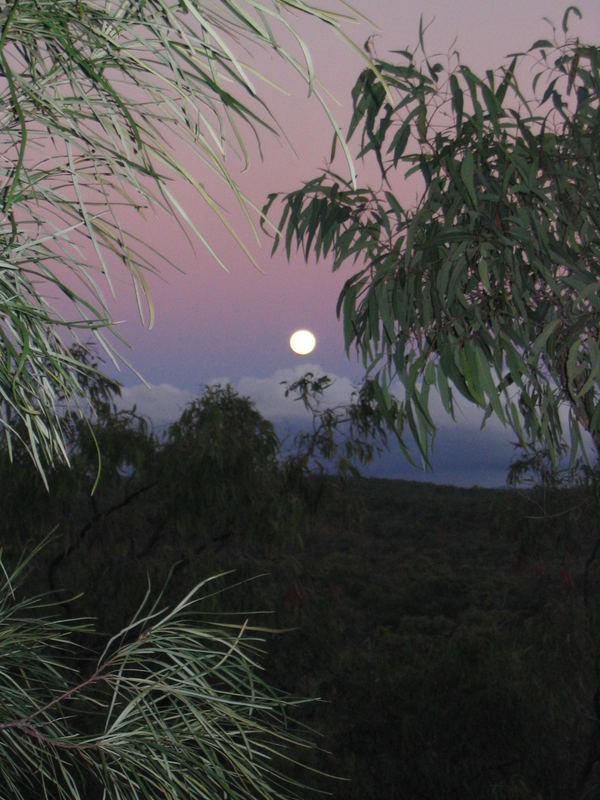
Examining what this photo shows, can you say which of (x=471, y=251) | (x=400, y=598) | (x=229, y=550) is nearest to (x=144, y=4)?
(x=471, y=251)

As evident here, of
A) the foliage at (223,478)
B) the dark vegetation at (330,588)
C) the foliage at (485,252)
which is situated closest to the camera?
the foliage at (485,252)

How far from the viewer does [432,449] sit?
9.83ft

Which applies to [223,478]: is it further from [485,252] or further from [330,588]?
[485,252]

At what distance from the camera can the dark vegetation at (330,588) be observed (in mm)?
5973

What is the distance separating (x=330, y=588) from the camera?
25.0ft

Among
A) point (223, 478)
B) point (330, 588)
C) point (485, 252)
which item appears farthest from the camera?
point (330, 588)

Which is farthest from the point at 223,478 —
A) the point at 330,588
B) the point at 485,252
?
the point at 485,252

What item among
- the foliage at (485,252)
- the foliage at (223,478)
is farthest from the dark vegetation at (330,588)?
the foliage at (485,252)

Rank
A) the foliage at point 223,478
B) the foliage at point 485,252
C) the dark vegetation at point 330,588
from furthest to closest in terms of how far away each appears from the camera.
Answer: the foliage at point 223,478 < the dark vegetation at point 330,588 < the foliage at point 485,252

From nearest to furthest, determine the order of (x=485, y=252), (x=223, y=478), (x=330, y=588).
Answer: (x=485, y=252), (x=223, y=478), (x=330, y=588)

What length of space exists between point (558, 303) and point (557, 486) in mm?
4920

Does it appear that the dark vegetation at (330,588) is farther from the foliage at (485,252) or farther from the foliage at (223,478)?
the foliage at (485,252)

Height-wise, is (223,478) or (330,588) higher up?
(223,478)

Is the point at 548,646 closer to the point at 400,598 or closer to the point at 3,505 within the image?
the point at 3,505
